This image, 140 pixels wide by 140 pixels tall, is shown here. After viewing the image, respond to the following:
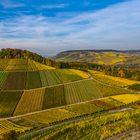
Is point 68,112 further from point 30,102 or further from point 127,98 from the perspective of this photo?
point 127,98

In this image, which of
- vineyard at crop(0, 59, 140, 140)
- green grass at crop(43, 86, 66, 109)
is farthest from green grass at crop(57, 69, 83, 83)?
green grass at crop(43, 86, 66, 109)

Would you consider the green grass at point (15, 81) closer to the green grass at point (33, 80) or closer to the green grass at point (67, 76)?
the green grass at point (33, 80)

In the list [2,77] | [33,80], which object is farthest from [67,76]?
[2,77]

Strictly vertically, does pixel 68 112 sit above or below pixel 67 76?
below

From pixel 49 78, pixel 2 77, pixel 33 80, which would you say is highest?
pixel 2 77

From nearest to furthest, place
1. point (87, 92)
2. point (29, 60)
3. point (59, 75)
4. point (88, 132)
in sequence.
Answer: point (88, 132), point (87, 92), point (59, 75), point (29, 60)

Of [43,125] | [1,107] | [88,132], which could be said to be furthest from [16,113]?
[88,132]

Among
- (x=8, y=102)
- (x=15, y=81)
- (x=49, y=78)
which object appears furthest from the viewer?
(x=49, y=78)

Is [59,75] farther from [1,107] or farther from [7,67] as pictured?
[1,107]

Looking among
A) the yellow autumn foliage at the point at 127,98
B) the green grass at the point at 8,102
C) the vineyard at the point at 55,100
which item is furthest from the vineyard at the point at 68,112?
the green grass at the point at 8,102
